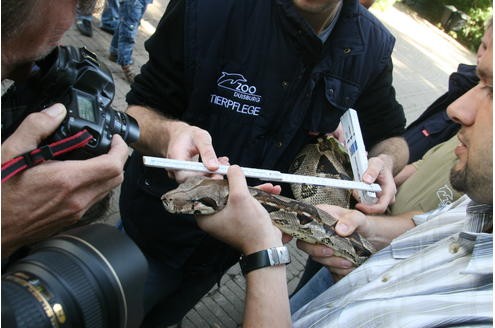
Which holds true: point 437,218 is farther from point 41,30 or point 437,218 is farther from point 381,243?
point 41,30

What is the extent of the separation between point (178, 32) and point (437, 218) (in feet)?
5.19

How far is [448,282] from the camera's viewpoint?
60.8 inches

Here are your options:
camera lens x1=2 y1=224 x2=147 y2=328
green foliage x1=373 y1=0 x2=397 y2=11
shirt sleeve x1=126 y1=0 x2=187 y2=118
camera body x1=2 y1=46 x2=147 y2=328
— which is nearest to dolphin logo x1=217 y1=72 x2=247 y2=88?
shirt sleeve x1=126 y1=0 x2=187 y2=118

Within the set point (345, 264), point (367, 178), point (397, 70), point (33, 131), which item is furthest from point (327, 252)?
point (397, 70)

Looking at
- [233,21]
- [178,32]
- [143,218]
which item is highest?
[233,21]

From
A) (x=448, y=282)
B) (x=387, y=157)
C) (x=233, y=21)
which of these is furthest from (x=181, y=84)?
(x=448, y=282)

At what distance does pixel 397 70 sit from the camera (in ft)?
38.3

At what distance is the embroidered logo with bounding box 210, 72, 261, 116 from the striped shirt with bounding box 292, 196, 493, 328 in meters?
0.99

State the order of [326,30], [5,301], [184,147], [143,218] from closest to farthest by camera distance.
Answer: [5,301] < [184,147] < [326,30] < [143,218]

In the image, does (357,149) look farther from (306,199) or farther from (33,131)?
(33,131)

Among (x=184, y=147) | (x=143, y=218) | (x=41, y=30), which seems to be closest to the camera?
(x=41, y=30)

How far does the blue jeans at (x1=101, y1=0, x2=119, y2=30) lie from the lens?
6.88 m

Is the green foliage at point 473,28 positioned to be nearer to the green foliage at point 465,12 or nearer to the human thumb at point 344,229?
the green foliage at point 465,12

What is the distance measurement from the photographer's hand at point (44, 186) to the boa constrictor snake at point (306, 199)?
50cm
